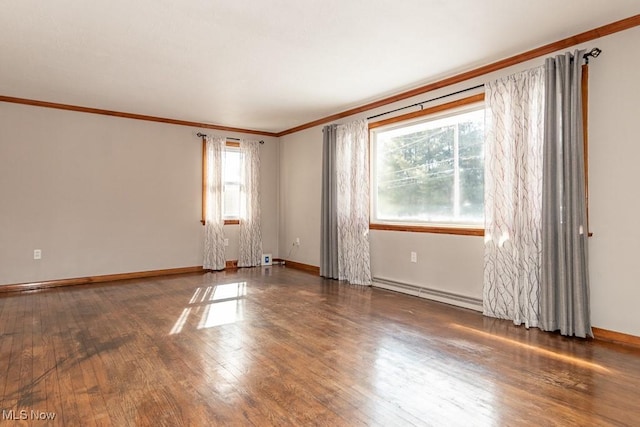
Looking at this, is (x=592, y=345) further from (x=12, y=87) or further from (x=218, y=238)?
(x=12, y=87)

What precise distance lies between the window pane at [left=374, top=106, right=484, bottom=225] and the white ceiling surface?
58cm

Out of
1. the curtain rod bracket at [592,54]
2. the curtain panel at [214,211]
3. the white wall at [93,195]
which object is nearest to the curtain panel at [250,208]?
the curtain panel at [214,211]

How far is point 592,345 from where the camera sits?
2.94 meters

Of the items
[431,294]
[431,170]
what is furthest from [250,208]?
[431,294]

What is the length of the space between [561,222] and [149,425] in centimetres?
330

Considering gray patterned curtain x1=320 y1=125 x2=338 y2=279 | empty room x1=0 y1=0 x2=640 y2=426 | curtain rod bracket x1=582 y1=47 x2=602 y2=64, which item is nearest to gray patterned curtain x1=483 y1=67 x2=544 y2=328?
empty room x1=0 y1=0 x2=640 y2=426

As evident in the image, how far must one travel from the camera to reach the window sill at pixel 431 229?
4.03 meters

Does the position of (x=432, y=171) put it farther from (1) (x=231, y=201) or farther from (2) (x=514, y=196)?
(1) (x=231, y=201)

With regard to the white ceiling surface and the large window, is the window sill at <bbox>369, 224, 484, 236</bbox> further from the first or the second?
the white ceiling surface

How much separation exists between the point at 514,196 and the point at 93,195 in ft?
18.0

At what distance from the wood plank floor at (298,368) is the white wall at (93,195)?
4.12ft

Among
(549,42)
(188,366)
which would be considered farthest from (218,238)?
(549,42)

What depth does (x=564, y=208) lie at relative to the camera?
3.19 m

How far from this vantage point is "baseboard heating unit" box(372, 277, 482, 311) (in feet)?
13.1
